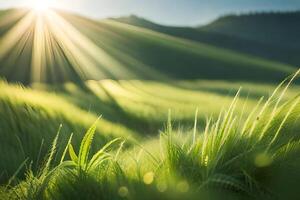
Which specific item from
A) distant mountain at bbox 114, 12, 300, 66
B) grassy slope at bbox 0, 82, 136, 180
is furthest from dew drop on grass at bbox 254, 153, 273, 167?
distant mountain at bbox 114, 12, 300, 66

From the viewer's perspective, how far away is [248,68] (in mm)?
10289

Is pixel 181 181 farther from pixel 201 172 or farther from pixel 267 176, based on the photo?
pixel 267 176

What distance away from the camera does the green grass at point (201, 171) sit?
193 centimetres

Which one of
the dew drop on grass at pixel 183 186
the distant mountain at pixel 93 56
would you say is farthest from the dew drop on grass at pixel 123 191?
the distant mountain at pixel 93 56

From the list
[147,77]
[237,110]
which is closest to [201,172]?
[237,110]

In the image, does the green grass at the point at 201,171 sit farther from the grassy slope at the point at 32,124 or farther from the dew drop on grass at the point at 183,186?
the grassy slope at the point at 32,124

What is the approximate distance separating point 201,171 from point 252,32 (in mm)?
31412

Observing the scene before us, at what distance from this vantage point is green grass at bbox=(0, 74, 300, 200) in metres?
1.93

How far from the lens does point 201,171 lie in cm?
196

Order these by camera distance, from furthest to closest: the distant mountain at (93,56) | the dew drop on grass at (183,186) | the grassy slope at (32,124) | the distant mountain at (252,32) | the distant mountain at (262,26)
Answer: the distant mountain at (262,26), the distant mountain at (252,32), the distant mountain at (93,56), the grassy slope at (32,124), the dew drop on grass at (183,186)

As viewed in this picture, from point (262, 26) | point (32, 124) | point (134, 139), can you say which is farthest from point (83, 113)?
point (262, 26)

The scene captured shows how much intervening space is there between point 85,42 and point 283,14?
30.3 m

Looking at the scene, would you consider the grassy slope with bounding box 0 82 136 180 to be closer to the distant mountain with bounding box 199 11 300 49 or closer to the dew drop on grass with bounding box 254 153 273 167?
the dew drop on grass with bounding box 254 153 273 167

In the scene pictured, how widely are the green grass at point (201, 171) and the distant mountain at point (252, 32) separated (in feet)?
47.0
